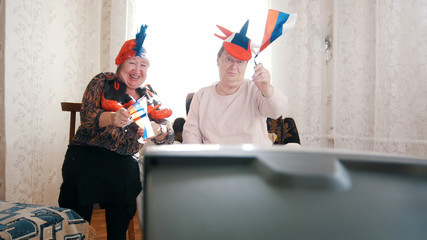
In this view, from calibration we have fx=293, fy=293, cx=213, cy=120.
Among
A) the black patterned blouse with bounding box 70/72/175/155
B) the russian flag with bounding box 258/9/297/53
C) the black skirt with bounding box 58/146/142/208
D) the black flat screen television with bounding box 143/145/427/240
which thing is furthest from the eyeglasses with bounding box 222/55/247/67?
the black flat screen television with bounding box 143/145/427/240

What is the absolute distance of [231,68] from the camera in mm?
1285

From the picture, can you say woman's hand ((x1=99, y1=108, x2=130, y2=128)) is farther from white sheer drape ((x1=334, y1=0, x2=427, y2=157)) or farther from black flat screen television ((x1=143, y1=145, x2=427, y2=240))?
white sheer drape ((x1=334, y1=0, x2=427, y2=157))

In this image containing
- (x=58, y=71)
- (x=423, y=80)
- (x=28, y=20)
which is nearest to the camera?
(x=423, y=80)

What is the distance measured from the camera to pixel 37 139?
2.13 meters

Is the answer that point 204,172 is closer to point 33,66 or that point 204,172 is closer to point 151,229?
point 151,229

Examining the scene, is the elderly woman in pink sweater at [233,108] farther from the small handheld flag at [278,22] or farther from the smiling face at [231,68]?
the small handheld flag at [278,22]

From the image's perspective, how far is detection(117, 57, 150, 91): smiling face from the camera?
1372mm

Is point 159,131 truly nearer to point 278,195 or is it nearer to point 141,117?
point 141,117

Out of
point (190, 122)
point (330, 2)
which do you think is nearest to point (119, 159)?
point (190, 122)

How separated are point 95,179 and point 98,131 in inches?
8.4

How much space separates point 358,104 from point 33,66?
2470 mm

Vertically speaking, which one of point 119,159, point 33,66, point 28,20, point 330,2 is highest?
point 330,2

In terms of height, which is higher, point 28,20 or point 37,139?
point 28,20

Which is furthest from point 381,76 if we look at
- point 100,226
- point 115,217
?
point 100,226
